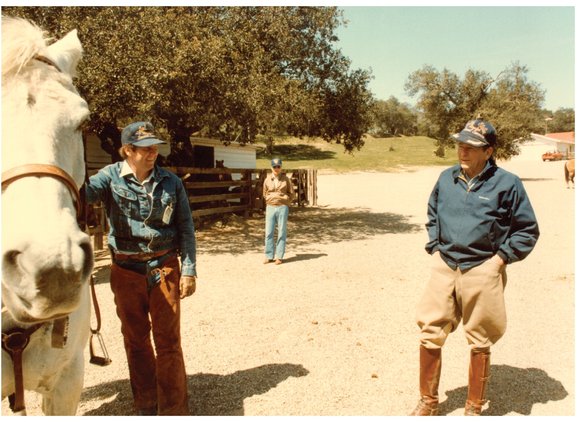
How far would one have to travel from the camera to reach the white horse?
1709 mm

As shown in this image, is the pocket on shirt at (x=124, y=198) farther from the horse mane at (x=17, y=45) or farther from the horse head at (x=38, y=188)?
the horse mane at (x=17, y=45)

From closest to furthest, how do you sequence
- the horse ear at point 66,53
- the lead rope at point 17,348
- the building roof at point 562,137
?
1. the lead rope at point 17,348
2. the horse ear at point 66,53
3. the building roof at point 562,137

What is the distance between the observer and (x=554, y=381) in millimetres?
4027

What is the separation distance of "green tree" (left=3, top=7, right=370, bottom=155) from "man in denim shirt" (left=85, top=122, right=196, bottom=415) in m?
6.30

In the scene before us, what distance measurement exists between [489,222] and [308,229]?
10720 mm

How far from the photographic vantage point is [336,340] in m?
5.07

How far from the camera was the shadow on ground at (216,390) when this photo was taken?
360cm

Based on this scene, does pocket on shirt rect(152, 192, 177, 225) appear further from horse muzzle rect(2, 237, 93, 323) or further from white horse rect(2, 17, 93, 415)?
horse muzzle rect(2, 237, 93, 323)

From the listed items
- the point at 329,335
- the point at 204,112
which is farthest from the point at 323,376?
the point at 204,112

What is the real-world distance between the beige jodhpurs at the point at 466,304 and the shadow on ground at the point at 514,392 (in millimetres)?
630

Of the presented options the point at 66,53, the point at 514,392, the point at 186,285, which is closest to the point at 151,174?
the point at 186,285

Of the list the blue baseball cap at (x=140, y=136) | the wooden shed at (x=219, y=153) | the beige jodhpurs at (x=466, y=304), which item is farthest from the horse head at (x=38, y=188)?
the wooden shed at (x=219, y=153)

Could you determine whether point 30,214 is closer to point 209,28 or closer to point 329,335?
point 329,335

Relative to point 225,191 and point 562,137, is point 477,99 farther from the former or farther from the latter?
point 562,137
